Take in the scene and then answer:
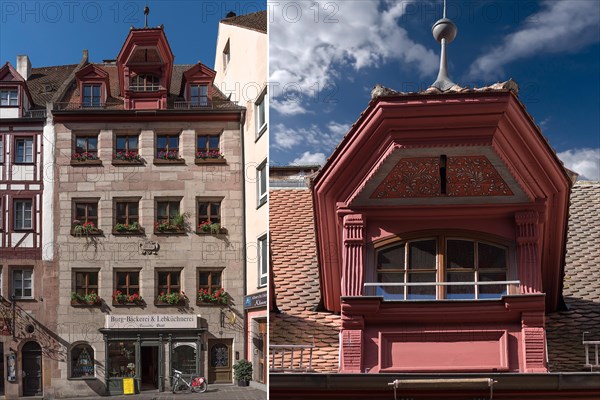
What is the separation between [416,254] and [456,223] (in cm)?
20

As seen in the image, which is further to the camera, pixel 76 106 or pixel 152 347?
pixel 76 106

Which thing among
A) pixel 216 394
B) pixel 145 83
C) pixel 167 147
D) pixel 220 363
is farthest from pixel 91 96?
pixel 216 394

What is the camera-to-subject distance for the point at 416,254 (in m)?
2.51

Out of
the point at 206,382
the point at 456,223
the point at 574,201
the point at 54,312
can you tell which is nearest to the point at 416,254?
the point at 456,223

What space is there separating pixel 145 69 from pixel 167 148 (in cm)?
46

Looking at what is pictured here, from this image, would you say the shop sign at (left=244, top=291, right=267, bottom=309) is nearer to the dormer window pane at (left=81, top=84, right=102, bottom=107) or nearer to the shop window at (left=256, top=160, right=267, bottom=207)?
the shop window at (left=256, top=160, right=267, bottom=207)

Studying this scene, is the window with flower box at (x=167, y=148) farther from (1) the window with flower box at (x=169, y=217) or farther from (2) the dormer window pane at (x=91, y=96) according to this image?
(2) the dormer window pane at (x=91, y=96)

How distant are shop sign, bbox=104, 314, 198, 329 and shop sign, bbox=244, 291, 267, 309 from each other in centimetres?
29

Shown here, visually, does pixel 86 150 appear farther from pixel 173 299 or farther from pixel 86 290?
pixel 173 299

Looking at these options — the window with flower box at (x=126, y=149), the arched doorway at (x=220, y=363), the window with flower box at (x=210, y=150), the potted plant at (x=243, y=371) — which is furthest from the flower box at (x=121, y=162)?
the potted plant at (x=243, y=371)

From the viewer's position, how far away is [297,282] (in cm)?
276

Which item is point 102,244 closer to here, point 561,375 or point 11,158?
point 11,158

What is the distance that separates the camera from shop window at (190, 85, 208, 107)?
3367 mm

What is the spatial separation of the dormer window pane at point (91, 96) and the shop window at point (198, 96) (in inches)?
20.1
